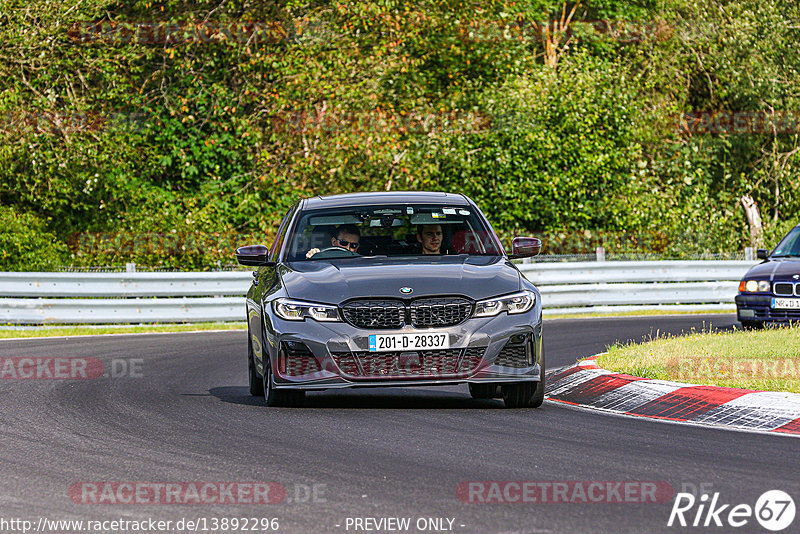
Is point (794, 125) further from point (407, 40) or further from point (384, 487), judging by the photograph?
point (384, 487)

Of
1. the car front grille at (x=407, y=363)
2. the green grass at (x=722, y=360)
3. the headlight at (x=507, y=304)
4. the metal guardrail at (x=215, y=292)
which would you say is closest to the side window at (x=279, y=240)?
the car front grille at (x=407, y=363)

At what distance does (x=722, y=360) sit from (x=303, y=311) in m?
4.24

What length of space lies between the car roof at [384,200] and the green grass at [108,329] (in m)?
10.3

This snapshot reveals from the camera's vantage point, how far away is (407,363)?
9.91 metres

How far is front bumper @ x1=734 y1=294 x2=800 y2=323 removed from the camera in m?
17.3

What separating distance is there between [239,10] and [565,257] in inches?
376

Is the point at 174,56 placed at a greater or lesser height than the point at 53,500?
greater

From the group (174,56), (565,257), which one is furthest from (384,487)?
(174,56)

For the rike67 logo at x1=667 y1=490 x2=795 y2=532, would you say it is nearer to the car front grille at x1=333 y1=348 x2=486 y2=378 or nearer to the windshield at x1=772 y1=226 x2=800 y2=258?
the car front grille at x1=333 y1=348 x2=486 y2=378

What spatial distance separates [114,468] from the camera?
7637 millimetres

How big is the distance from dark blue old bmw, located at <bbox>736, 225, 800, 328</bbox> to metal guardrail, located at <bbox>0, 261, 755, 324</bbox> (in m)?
7.43

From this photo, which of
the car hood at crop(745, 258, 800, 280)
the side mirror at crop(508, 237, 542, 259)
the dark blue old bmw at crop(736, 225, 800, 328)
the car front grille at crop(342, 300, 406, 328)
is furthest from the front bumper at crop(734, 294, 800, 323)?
the car front grille at crop(342, 300, 406, 328)

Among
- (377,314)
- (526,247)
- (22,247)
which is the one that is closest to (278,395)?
(377,314)

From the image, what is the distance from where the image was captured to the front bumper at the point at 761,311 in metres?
17.3
